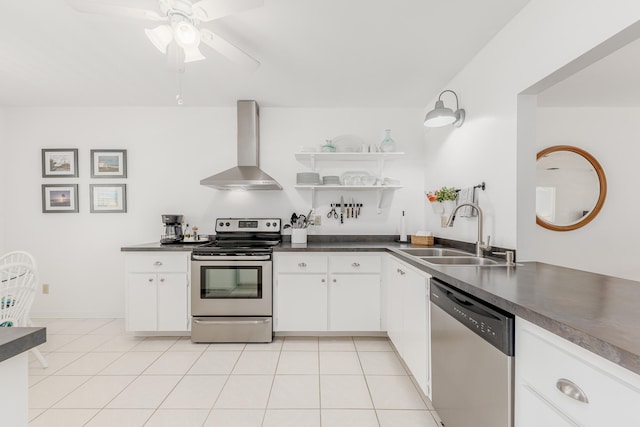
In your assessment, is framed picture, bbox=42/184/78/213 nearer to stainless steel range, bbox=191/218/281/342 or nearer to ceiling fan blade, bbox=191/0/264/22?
stainless steel range, bbox=191/218/281/342

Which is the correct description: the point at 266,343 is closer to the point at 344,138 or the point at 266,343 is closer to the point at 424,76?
the point at 344,138

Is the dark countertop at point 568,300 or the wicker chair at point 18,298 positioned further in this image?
the wicker chair at point 18,298

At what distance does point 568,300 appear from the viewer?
1.02m

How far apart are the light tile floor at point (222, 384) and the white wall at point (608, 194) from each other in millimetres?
2144

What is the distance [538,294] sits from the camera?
110 cm

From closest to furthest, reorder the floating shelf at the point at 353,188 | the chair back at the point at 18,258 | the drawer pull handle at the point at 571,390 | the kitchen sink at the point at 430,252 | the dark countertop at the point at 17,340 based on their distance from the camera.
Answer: the dark countertop at the point at 17,340, the drawer pull handle at the point at 571,390, the chair back at the point at 18,258, the kitchen sink at the point at 430,252, the floating shelf at the point at 353,188

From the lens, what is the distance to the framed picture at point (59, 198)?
11.1ft

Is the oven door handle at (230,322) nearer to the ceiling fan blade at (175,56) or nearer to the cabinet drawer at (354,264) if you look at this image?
the cabinet drawer at (354,264)

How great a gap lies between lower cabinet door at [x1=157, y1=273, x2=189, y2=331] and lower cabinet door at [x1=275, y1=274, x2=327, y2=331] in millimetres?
895

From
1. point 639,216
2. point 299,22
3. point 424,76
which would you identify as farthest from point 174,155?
point 639,216

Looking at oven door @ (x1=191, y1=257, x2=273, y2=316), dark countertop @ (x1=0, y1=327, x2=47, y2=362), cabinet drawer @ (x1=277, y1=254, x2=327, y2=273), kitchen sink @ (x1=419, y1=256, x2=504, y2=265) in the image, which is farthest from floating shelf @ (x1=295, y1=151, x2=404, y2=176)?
dark countertop @ (x1=0, y1=327, x2=47, y2=362)

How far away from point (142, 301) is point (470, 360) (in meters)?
2.82

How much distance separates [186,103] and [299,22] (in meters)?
1.96

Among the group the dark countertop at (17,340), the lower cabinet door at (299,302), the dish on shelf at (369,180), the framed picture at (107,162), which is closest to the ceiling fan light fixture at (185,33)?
the dark countertop at (17,340)
